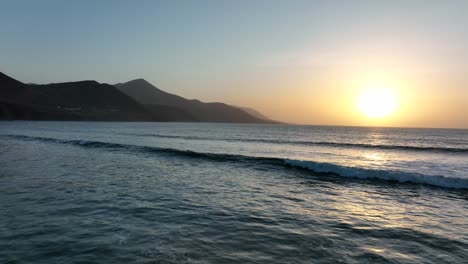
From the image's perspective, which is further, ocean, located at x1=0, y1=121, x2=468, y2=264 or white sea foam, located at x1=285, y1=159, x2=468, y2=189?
white sea foam, located at x1=285, y1=159, x2=468, y2=189

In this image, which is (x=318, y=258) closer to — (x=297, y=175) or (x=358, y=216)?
(x=358, y=216)

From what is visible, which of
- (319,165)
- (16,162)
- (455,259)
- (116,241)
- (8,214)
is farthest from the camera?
(319,165)

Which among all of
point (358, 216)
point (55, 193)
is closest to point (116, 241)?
point (55, 193)

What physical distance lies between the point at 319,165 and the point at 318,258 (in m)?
22.2

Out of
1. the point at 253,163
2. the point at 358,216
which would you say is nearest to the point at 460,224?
the point at 358,216

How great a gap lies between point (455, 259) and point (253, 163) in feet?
81.3

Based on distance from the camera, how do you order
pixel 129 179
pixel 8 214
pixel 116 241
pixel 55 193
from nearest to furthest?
pixel 116 241, pixel 8 214, pixel 55 193, pixel 129 179

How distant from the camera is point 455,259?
10086 millimetres

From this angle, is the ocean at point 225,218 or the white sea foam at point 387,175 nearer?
the ocean at point 225,218

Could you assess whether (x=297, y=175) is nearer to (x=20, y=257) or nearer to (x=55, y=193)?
(x=55, y=193)

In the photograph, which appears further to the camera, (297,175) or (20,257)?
(297,175)

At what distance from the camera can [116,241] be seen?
35.2 ft

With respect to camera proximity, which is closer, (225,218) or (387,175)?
(225,218)

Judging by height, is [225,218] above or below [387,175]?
below
